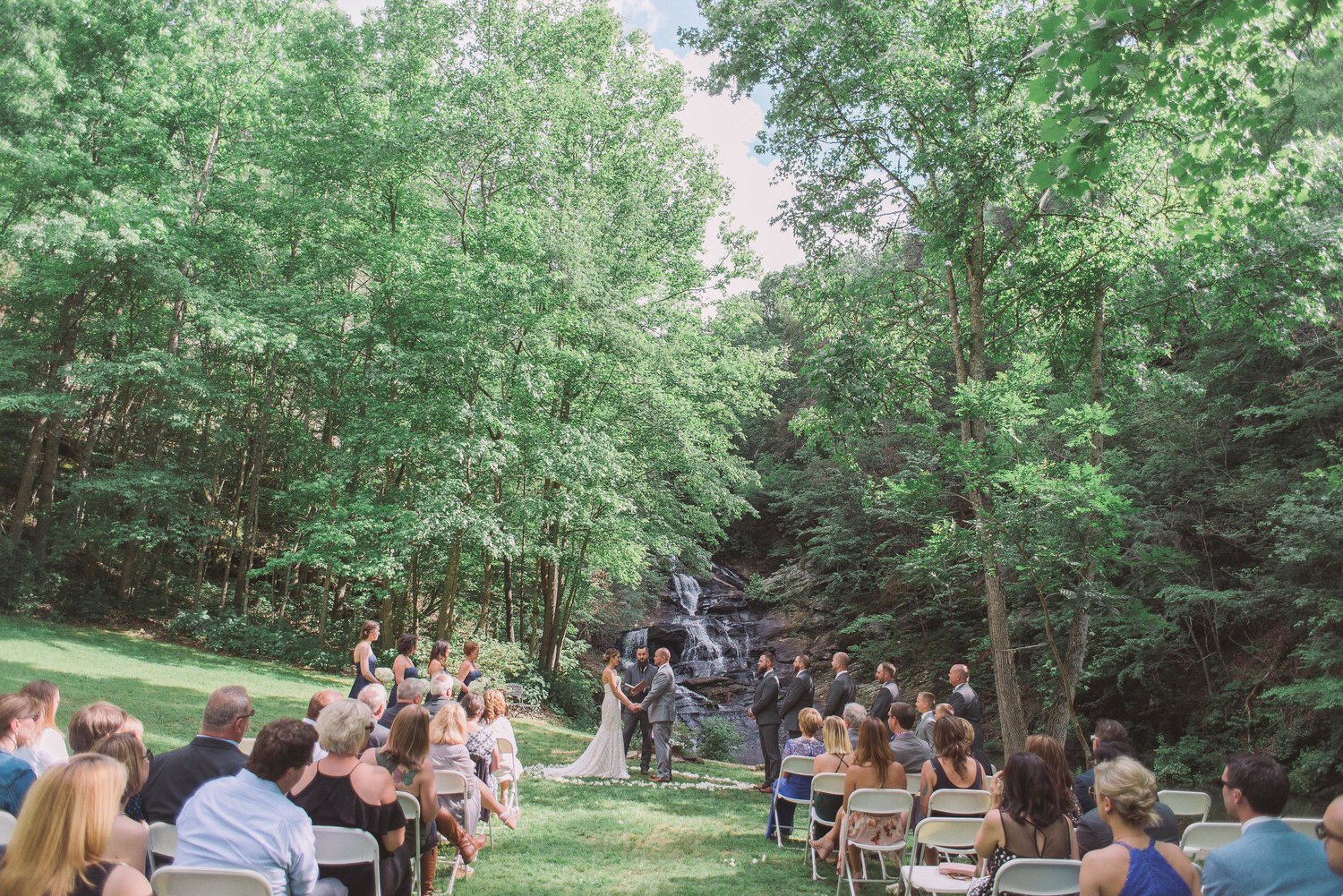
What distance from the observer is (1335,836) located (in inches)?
116

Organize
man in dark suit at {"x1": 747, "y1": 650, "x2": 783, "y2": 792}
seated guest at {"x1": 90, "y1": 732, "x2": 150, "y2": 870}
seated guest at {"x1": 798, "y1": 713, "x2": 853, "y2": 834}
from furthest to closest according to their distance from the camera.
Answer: man in dark suit at {"x1": 747, "y1": 650, "x2": 783, "y2": 792}
seated guest at {"x1": 798, "y1": 713, "x2": 853, "y2": 834}
seated guest at {"x1": 90, "y1": 732, "x2": 150, "y2": 870}

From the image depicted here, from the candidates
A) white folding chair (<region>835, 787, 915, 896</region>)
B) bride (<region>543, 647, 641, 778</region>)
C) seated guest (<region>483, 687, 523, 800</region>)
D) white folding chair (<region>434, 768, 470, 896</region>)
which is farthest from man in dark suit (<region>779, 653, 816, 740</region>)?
white folding chair (<region>434, 768, 470, 896</region>)

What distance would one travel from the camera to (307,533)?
1808cm

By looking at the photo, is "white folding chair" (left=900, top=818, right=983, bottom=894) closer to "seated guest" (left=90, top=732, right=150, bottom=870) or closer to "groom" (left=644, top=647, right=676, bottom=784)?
"seated guest" (left=90, top=732, right=150, bottom=870)

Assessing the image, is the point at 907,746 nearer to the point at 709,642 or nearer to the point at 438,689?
the point at 438,689

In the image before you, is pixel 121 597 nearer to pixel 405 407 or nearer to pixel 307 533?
pixel 307 533

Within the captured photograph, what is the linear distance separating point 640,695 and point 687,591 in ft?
66.8

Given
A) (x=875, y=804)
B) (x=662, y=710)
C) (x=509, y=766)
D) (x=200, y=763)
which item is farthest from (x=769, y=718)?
(x=200, y=763)

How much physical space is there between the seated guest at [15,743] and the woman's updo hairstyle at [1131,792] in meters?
4.56

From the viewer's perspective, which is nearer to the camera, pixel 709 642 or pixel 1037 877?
pixel 1037 877

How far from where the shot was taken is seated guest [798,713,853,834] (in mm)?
6445

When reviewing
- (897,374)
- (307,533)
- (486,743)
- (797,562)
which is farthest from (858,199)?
(797,562)

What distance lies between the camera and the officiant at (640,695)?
11125 mm

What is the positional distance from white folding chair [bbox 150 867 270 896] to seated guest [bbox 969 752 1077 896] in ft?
10.9
